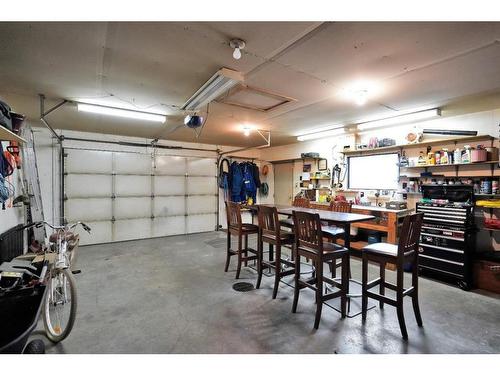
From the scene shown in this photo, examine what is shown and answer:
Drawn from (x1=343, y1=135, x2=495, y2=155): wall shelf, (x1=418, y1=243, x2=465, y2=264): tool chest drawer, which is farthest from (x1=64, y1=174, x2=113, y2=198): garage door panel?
(x1=418, y1=243, x2=465, y2=264): tool chest drawer

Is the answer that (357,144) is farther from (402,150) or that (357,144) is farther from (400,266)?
(400,266)

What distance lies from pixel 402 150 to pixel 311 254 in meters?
3.43

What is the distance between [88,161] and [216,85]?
4.64 metres

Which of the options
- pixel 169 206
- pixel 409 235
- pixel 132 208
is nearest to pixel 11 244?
pixel 132 208

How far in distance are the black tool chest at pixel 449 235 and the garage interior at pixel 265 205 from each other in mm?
19

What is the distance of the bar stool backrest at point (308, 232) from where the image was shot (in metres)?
2.39

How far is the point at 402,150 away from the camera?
15.3ft

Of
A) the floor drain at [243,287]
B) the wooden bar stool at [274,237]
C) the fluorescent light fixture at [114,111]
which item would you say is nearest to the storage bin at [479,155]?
the wooden bar stool at [274,237]

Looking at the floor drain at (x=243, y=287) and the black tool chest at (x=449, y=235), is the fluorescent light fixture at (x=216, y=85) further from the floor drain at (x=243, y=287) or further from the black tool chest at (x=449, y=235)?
the black tool chest at (x=449, y=235)

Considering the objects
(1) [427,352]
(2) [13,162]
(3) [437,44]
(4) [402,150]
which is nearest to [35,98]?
(2) [13,162]

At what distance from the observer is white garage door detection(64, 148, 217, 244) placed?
5.70m

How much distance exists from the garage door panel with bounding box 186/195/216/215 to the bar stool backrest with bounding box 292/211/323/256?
198 inches

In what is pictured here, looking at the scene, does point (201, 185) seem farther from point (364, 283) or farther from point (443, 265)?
point (443, 265)

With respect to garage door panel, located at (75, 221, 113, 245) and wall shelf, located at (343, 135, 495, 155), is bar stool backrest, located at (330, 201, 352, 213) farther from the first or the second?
garage door panel, located at (75, 221, 113, 245)
